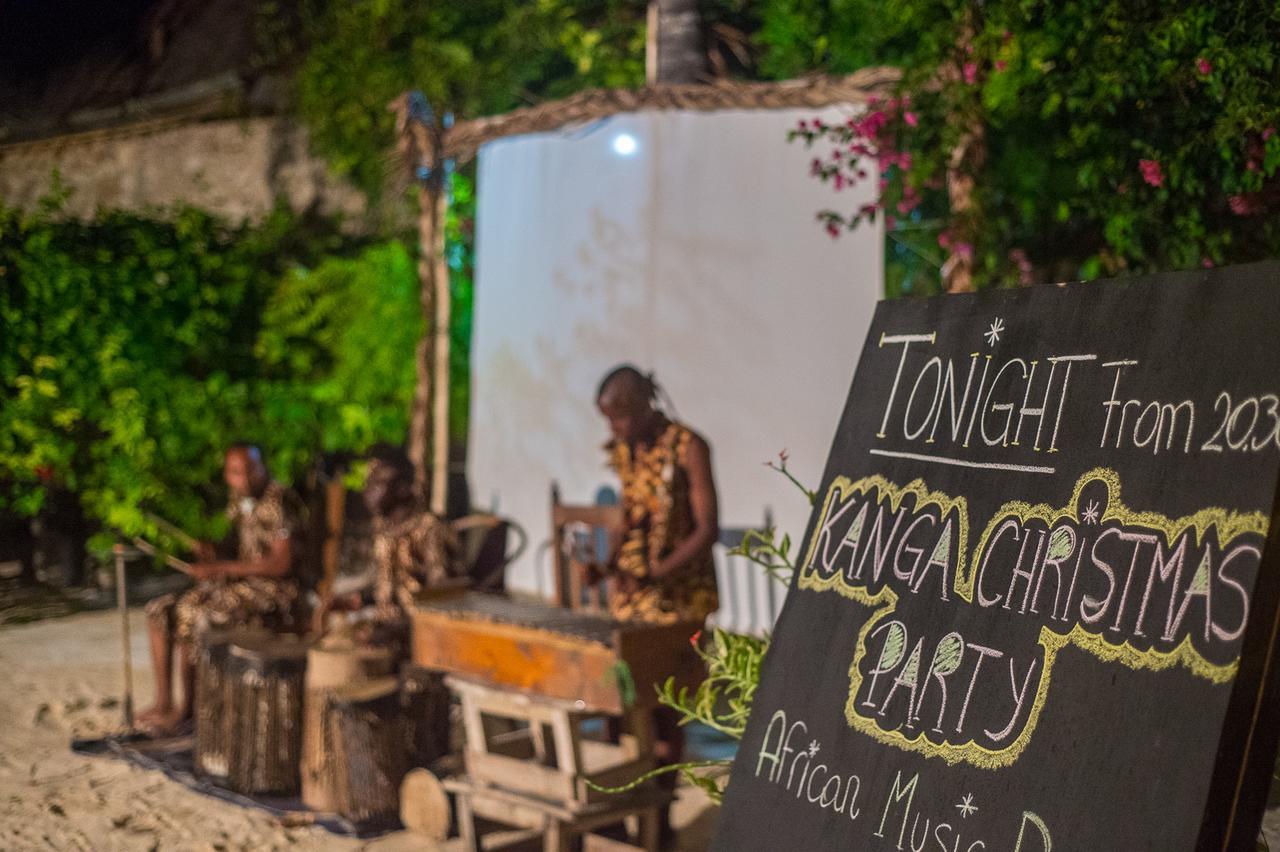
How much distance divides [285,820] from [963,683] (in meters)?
3.56

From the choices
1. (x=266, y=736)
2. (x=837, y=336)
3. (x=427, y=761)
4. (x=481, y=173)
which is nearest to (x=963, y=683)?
(x=427, y=761)

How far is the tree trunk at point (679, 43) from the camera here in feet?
29.1

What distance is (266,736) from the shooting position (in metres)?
5.25

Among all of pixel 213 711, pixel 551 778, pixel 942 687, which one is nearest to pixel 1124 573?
pixel 942 687

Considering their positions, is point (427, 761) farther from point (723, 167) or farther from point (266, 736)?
point (723, 167)

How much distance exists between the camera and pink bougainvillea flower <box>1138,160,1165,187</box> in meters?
4.03

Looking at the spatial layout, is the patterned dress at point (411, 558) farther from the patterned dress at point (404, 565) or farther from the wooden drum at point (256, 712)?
the wooden drum at point (256, 712)

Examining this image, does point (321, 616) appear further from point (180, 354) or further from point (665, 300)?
point (180, 354)

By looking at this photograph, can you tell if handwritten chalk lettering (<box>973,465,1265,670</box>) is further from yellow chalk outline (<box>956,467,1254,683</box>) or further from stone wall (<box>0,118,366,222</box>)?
stone wall (<box>0,118,366,222</box>)

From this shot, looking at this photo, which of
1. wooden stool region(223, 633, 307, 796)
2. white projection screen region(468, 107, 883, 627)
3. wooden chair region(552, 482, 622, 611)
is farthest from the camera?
white projection screen region(468, 107, 883, 627)

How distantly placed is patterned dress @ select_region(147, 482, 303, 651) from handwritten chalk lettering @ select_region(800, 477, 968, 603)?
12.0 ft

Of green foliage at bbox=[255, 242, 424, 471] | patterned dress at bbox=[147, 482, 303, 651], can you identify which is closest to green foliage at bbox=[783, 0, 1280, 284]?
patterned dress at bbox=[147, 482, 303, 651]

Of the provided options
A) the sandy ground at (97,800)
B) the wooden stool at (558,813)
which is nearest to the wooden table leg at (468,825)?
the wooden stool at (558,813)

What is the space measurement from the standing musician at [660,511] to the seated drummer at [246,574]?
5.83ft
